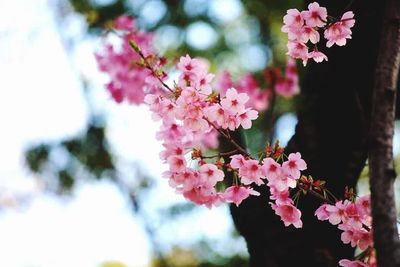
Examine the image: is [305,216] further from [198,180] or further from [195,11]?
[195,11]

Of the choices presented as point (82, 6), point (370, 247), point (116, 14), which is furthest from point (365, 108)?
point (82, 6)

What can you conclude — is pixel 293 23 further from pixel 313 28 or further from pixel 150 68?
pixel 150 68

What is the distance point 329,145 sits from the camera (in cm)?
239

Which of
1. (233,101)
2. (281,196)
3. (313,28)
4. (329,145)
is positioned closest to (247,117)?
(233,101)

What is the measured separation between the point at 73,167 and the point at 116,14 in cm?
205

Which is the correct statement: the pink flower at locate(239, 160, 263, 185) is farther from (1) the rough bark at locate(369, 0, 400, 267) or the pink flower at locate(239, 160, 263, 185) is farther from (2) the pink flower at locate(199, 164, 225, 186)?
(1) the rough bark at locate(369, 0, 400, 267)

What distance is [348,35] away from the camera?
177 centimetres

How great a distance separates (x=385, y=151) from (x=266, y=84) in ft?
11.5

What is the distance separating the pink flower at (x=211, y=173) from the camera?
1.71 meters

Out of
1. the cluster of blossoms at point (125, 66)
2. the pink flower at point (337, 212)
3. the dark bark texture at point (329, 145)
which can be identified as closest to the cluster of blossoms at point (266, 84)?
the cluster of blossoms at point (125, 66)

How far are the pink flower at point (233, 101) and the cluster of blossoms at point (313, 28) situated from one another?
32 centimetres

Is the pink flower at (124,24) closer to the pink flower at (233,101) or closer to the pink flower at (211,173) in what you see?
the pink flower at (233,101)

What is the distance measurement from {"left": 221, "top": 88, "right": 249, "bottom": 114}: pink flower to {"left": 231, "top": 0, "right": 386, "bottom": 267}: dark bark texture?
622 mm

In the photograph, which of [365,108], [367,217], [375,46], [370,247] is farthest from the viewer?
[365,108]
